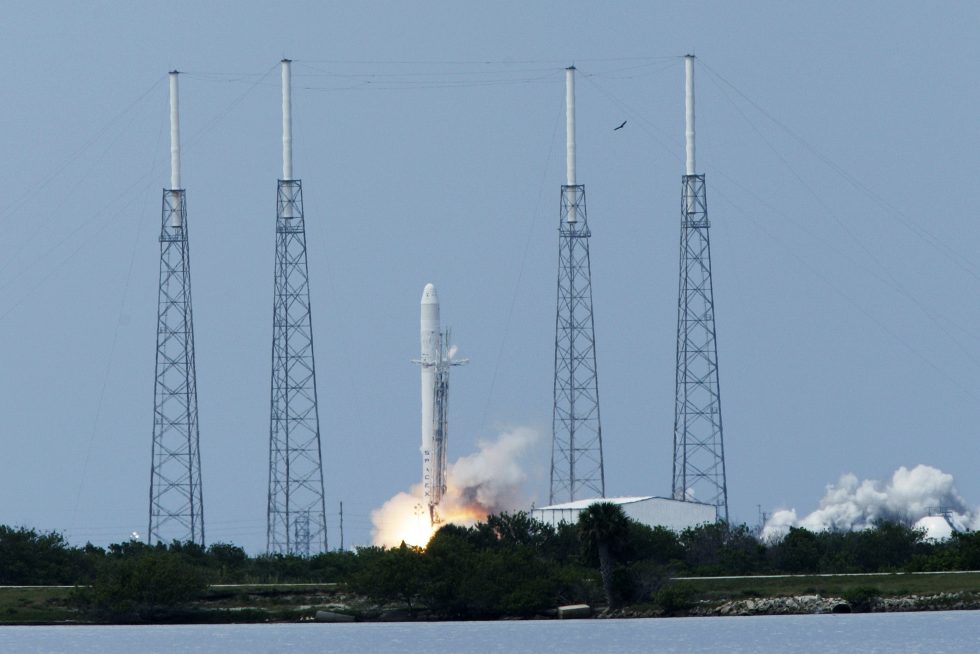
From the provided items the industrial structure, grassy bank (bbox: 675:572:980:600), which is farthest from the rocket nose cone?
grassy bank (bbox: 675:572:980:600)

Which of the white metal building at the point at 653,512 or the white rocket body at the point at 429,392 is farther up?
the white rocket body at the point at 429,392

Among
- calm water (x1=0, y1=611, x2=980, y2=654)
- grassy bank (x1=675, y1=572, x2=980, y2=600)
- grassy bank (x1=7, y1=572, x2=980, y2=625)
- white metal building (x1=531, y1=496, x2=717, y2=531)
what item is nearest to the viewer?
calm water (x1=0, y1=611, x2=980, y2=654)

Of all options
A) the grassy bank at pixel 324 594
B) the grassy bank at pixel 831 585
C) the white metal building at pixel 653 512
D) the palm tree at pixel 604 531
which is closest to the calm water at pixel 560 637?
the grassy bank at pixel 324 594

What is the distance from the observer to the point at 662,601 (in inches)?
4737

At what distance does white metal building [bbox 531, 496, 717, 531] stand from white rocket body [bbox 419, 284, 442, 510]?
7385mm

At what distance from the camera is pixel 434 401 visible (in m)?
145

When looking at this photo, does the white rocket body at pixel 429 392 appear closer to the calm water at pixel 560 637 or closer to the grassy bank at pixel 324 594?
the calm water at pixel 560 637

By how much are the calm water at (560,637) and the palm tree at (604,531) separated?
2504 mm

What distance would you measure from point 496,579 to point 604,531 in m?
→ 5.40

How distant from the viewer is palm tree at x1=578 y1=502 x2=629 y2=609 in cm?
12056

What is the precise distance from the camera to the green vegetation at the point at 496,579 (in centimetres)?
12144

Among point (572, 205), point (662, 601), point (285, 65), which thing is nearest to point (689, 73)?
point (572, 205)

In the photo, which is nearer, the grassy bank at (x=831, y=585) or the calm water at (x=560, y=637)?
the calm water at (x=560, y=637)

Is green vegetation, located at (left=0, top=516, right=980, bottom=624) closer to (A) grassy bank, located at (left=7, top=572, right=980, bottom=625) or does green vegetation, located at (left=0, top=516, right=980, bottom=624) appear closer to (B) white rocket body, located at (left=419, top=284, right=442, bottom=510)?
(A) grassy bank, located at (left=7, top=572, right=980, bottom=625)
